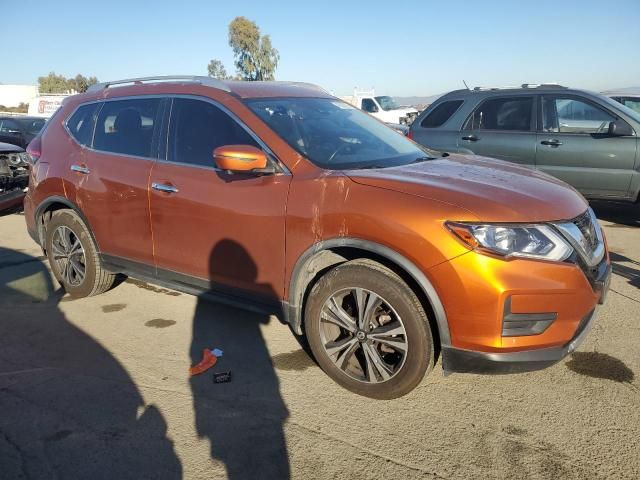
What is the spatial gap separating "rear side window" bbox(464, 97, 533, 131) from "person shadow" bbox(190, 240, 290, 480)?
15.7 ft

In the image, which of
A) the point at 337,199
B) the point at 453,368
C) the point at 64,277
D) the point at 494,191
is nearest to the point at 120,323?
the point at 64,277

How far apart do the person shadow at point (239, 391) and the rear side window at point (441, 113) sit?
4.75m

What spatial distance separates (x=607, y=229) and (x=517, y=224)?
4.95 metres

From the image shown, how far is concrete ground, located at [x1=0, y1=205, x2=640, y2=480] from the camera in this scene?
7.87ft

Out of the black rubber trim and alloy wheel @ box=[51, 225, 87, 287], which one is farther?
alloy wheel @ box=[51, 225, 87, 287]

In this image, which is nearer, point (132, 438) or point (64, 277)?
point (132, 438)

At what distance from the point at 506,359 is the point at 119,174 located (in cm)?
305

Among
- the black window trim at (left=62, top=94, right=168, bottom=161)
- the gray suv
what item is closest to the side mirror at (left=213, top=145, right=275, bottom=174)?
the black window trim at (left=62, top=94, right=168, bottom=161)

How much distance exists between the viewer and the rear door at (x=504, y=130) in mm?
6969

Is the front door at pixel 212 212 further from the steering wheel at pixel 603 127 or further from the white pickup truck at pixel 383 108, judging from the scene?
the white pickup truck at pixel 383 108

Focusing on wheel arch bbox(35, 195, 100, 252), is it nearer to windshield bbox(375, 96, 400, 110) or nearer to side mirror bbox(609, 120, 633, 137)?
side mirror bbox(609, 120, 633, 137)

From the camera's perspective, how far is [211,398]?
2980 mm

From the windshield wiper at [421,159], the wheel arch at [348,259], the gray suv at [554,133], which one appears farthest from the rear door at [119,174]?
the gray suv at [554,133]

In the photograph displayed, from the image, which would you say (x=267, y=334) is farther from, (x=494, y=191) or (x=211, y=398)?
(x=494, y=191)
